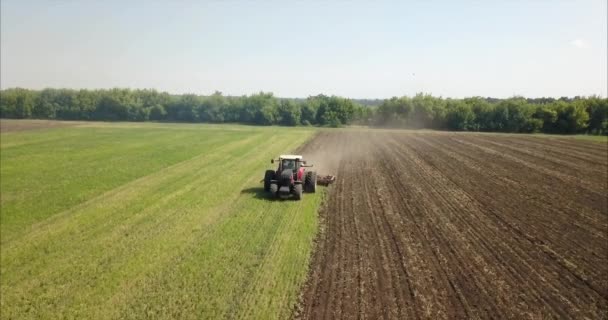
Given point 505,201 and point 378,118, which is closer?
point 505,201

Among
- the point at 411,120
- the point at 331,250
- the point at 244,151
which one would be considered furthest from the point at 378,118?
the point at 331,250

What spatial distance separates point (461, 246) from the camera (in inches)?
465

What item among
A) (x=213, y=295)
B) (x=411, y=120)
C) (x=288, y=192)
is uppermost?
(x=411, y=120)

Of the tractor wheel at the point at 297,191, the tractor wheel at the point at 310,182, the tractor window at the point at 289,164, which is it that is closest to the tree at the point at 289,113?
the tractor wheel at the point at 310,182

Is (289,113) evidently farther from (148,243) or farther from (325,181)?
(148,243)

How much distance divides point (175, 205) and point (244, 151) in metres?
16.4

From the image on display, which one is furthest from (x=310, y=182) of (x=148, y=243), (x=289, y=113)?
(x=289, y=113)

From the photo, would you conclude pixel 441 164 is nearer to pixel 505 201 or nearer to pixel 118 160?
Answer: pixel 505 201

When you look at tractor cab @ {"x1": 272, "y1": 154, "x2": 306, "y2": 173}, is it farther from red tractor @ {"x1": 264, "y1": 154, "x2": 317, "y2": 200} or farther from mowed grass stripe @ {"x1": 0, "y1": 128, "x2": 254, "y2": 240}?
mowed grass stripe @ {"x1": 0, "y1": 128, "x2": 254, "y2": 240}

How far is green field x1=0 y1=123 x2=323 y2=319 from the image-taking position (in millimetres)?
8664

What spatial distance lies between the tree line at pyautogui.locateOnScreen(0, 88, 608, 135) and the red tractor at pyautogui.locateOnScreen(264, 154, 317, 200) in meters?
49.4

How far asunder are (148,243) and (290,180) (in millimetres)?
6501

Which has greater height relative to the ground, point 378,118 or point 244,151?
point 378,118

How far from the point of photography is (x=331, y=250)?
1152cm
